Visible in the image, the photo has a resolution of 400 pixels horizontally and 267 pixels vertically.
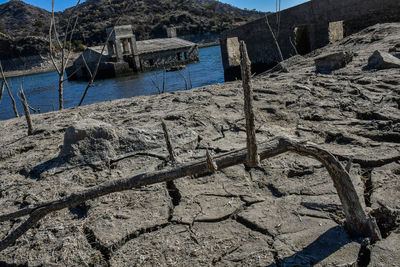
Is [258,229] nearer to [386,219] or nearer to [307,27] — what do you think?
[386,219]

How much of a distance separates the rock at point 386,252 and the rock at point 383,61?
362 centimetres

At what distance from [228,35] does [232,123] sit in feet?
34.1

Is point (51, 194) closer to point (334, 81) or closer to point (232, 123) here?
point (232, 123)

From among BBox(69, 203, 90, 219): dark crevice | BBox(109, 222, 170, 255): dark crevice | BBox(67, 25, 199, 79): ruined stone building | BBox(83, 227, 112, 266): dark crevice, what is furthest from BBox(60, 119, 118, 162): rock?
BBox(67, 25, 199, 79): ruined stone building

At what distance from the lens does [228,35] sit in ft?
43.8

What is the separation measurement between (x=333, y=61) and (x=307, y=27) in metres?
4.77

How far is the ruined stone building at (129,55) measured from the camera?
1104 inches

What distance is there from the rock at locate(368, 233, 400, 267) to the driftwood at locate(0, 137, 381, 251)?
2.0 inches

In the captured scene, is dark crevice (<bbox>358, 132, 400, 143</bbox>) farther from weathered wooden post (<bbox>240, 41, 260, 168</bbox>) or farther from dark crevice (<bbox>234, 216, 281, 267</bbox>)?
weathered wooden post (<bbox>240, 41, 260, 168</bbox>)

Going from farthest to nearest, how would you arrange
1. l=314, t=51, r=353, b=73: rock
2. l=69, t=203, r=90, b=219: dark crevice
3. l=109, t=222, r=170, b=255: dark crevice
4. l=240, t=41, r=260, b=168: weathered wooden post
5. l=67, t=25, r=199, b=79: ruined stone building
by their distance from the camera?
l=67, t=25, r=199, b=79: ruined stone building
l=314, t=51, r=353, b=73: rock
l=69, t=203, r=90, b=219: dark crevice
l=109, t=222, r=170, b=255: dark crevice
l=240, t=41, r=260, b=168: weathered wooden post

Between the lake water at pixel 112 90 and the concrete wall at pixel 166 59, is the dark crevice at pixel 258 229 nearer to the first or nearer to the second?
Answer: the lake water at pixel 112 90

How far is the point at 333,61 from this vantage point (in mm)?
5367

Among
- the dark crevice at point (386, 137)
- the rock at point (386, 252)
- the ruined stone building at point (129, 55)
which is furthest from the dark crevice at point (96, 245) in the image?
the ruined stone building at point (129, 55)

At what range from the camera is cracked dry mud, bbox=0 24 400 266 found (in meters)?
1.89
